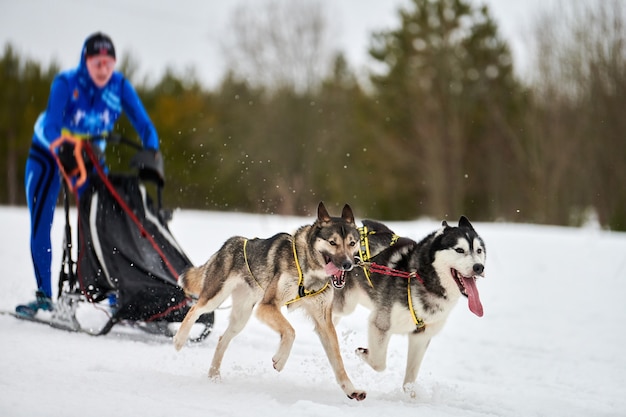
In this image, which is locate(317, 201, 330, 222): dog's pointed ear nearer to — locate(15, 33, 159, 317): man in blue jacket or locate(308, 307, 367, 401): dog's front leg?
locate(308, 307, 367, 401): dog's front leg

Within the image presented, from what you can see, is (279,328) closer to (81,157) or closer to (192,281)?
(192,281)

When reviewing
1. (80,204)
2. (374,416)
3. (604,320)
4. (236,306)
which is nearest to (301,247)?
(236,306)

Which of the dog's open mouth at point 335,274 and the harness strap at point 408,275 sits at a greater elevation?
the dog's open mouth at point 335,274

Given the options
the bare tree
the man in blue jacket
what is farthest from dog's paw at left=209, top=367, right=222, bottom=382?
the bare tree

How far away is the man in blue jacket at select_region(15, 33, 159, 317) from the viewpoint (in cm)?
524

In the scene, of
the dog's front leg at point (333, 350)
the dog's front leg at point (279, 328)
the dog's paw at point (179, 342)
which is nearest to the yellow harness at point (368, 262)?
the dog's front leg at point (333, 350)

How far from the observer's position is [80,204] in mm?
Result: 5129

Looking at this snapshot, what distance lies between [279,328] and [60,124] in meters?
2.62

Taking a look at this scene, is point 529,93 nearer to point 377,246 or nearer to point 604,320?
point 604,320

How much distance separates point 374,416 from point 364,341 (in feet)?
8.54

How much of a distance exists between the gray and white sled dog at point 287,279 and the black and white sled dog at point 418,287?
40 centimetres

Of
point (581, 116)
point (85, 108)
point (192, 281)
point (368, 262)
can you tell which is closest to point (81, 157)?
point (85, 108)

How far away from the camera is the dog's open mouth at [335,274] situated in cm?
383

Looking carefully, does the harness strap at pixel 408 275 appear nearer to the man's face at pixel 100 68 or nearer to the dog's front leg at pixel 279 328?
the dog's front leg at pixel 279 328
